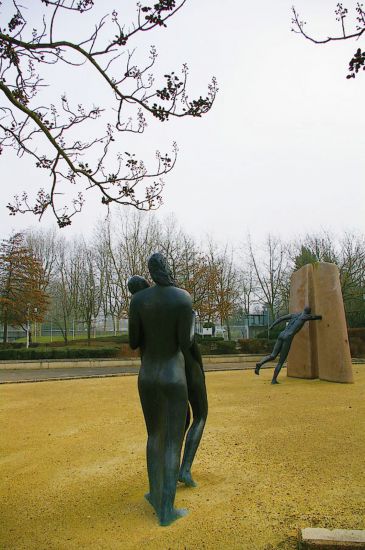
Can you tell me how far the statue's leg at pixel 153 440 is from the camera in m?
4.07

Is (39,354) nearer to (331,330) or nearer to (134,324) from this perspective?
(331,330)

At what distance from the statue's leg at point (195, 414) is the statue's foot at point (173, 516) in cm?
65

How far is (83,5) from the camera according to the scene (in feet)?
11.8

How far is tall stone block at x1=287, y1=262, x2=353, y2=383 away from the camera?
12523mm

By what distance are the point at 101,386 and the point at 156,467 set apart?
9.04 m

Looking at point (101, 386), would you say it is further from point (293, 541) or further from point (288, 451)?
point (293, 541)

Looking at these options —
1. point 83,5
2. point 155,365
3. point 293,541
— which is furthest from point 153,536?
point 83,5

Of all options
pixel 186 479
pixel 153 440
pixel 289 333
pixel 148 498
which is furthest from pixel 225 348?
pixel 153 440

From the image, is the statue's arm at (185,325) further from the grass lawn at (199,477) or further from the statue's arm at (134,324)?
the grass lawn at (199,477)

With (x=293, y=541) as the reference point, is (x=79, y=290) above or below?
above

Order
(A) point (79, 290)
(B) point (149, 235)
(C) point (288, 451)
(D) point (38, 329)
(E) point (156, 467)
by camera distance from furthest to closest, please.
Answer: (D) point (38, 329), (A) point (79, 290), (B) point (149, 235), (C) point (288, 451), (E) point (156, 467)

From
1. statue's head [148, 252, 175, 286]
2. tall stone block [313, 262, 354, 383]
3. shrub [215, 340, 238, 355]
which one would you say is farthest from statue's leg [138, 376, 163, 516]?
shrub [215, 340, 238, 355]

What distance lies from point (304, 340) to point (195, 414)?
379 inches

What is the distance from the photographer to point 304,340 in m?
13.7
